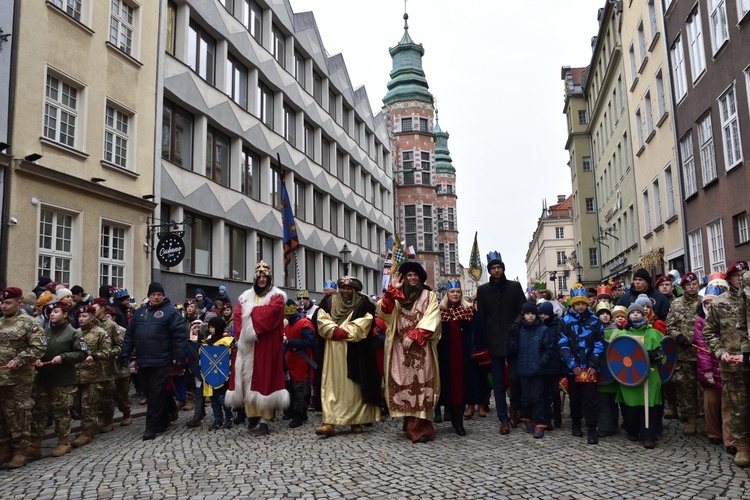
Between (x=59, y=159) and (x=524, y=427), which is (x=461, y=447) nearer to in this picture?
(x=524, y=427)

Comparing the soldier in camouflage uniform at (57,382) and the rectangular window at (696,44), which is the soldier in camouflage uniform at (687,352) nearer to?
the soldier in camouflage uniform at (57,382)

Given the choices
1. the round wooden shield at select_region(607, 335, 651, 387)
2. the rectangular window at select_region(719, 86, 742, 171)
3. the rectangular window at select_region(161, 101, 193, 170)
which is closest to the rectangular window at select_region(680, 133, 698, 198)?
the rectangular window at select_region(719, 86, 742, 171)

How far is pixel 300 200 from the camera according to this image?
3098cm

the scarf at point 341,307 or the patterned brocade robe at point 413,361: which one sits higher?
the scarf at point 341,307

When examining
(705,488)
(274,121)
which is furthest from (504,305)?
(274,121)

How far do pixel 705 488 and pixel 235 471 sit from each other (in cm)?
428

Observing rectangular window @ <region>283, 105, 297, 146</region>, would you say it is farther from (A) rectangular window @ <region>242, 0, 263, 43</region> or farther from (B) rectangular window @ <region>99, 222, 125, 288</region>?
(B) rectangular window @ <region>99, 222, 125, 288</region>

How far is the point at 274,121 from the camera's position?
90.5ft

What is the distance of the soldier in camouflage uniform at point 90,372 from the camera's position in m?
8.30

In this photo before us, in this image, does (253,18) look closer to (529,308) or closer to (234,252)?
(234,252)

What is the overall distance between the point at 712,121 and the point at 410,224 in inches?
1652

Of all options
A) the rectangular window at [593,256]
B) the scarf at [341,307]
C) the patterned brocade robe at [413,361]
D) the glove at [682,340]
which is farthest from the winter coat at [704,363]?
the rectangular window at [593,256]

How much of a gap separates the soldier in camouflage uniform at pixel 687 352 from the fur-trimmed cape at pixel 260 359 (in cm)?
508

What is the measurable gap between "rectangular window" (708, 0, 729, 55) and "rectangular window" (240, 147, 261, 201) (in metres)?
16.0
